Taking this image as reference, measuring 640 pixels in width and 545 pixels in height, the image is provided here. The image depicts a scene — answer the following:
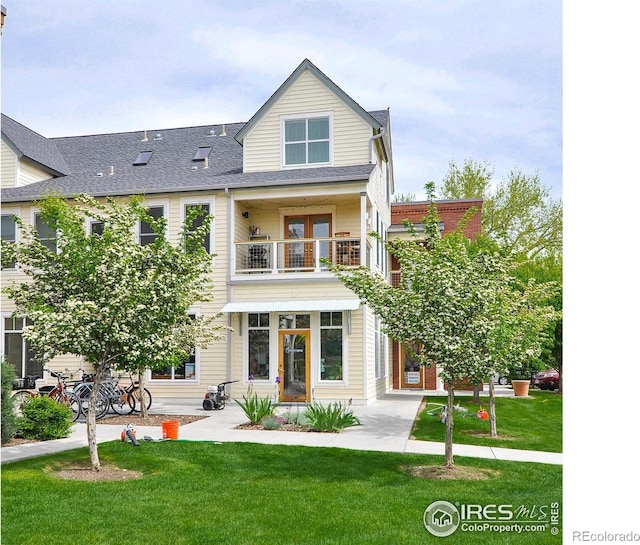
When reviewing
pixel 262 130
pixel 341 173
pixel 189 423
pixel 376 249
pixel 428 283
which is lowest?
pixel 189 423

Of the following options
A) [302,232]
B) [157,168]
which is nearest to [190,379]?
[302,232]

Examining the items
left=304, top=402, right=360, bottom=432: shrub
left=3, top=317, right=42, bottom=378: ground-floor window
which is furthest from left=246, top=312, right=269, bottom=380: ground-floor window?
left=3, top=317, right=42, bottom=378: ground-floor window

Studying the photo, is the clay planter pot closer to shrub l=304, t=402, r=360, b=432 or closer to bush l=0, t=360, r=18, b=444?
shrub l=304, t=402, r=360, b=432

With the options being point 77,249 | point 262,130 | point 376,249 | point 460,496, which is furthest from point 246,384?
point 460,496

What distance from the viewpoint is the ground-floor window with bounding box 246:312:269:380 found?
1880 centimetres

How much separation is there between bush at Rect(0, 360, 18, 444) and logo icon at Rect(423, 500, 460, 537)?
7.31 meters

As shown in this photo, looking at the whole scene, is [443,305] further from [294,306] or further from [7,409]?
[294,306]

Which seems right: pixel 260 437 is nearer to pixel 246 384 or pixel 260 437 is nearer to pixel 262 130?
pixel 246 384

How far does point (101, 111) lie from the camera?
9219 millimetres

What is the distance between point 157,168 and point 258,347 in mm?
7133

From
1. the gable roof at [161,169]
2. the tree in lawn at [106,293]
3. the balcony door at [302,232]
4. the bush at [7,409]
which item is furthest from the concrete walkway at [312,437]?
the gable roof at [161,169]

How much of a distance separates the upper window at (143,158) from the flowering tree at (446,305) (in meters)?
14.3

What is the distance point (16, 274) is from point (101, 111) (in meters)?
12.6

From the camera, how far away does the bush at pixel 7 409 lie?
35.4ft
